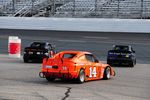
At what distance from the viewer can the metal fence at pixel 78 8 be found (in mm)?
35312

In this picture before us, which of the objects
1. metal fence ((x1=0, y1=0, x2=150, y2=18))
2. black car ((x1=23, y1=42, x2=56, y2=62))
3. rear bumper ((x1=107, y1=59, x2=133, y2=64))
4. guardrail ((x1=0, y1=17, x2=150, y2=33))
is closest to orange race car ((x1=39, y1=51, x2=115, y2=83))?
rear bumper ((x1=107, y1=59, x2=133, y2=64))

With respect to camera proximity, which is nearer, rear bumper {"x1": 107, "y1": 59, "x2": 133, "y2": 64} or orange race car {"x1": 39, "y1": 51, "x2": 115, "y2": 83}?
orange race car {"x1": 39, "y1": 51, "x2": 115, "y2": 83}

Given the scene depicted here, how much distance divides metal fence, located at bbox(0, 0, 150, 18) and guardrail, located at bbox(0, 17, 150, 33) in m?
1.94

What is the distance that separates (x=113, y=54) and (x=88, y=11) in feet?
37.7

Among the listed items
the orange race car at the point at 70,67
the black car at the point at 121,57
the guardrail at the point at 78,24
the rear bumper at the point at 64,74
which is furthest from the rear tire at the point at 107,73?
the guardrail at the point at 78,24

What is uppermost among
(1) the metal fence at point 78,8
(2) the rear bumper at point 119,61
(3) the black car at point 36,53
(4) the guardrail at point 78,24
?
(1) the metal fence at point 78,8

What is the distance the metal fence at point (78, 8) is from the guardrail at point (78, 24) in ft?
6.36

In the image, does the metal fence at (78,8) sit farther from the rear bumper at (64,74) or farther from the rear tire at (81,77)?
the rear bumper at (64,74)

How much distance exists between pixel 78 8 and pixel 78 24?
129 inches

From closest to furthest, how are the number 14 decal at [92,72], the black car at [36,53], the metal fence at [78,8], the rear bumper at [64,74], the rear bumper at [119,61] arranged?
1. the rear bumper at [64,74]
2. the number 14 decal at [92,72]
3. the rear bumper at [119,61]
4. the black car at [36,53]
5. the metal fence at [78,8]

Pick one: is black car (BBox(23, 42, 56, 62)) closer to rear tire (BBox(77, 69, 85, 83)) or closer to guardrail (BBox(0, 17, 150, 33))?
guardrail (BBox(0, 17, 150, 33))

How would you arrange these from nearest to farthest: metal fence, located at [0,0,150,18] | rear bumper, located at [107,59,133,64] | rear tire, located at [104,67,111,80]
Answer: rear tire, located at [104,67,111,80]
rear bumper, located at [107,59,133,64]
metal fence, located at [0,0,150,18]

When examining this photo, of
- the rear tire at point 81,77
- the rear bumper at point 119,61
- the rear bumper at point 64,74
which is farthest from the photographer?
the rear bumper at point 119,61

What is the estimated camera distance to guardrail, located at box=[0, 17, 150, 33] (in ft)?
106
